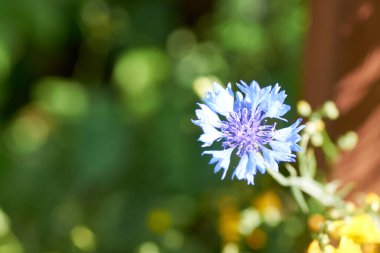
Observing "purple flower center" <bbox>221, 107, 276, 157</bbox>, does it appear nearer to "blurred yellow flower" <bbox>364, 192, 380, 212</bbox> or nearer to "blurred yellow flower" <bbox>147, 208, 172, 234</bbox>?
"blurred yellow flower" <bbox>364, 192, 380, 212</bbox>

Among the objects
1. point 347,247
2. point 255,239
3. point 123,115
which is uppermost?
point 123,115

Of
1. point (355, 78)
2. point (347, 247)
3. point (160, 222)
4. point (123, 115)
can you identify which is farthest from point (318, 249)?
point (123, 115)

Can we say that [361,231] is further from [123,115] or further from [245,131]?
[123,115]

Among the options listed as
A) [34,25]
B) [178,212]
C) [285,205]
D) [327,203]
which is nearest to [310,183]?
[327,203]

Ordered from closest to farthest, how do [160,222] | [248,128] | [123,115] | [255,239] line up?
1. [248,128]
2. [255,239]
3. [160,222]
4. [123,115]

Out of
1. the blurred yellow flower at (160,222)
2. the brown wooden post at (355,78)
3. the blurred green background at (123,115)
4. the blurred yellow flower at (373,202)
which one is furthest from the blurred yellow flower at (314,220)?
the blurred green background at (123,115)

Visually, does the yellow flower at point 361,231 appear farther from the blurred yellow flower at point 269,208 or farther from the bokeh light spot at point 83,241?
the bokeh light spot at point 83,241

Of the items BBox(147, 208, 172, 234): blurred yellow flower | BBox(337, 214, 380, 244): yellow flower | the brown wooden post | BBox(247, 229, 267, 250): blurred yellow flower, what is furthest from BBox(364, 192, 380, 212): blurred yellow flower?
BBox(147, 208, 172, 234): blurred yellow flower
